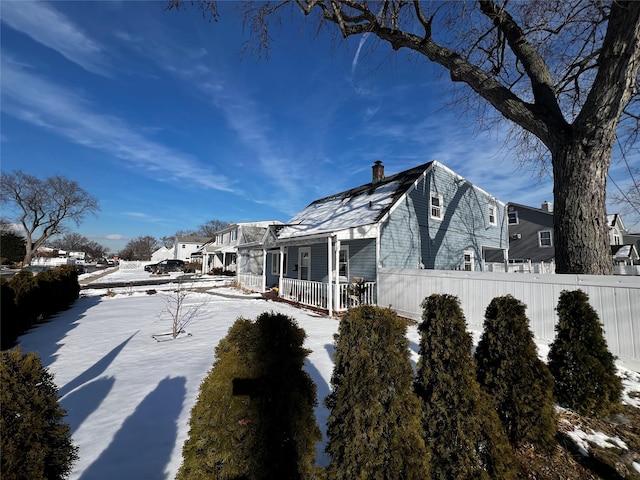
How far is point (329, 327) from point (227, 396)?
254 inches

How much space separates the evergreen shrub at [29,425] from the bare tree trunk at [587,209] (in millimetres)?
7794

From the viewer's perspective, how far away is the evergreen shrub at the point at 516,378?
2.69m

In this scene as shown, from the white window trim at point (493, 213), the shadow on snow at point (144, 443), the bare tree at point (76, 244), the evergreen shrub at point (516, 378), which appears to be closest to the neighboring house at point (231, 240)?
the white window trim at point (493, 213)

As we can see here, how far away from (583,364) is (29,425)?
5447mm

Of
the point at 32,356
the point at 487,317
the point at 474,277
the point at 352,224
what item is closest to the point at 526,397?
the point at 487,317

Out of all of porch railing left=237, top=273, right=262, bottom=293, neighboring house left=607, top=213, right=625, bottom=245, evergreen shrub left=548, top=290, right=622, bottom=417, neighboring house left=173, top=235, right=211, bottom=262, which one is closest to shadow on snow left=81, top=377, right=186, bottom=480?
evergreen shrub left=548, top=290, right=622, bottom=417

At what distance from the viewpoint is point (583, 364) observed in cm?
356

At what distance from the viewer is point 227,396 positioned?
5.72 ft

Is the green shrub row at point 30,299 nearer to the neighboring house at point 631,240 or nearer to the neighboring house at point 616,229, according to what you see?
the neighboring house at point 616,229

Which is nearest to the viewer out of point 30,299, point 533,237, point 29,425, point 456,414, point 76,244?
point 29,425

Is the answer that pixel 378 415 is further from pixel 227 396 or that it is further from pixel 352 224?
pixel 352 224

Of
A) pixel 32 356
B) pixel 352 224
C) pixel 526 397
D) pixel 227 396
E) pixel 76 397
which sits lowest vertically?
pixel 76 397

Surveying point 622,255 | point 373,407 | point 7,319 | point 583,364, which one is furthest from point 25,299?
point 622,255

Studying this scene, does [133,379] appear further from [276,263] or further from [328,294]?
[276,263]
